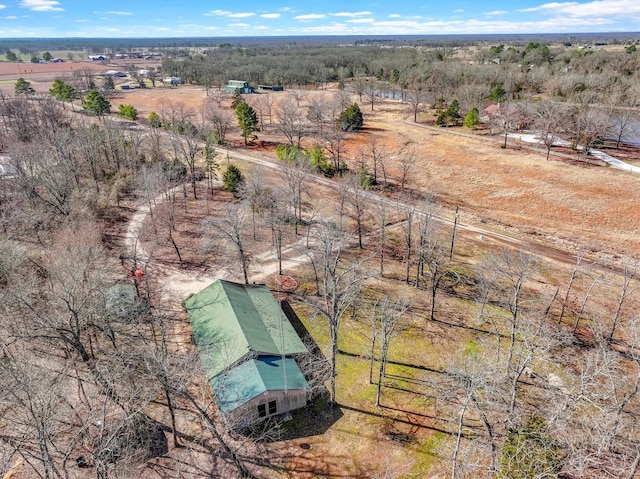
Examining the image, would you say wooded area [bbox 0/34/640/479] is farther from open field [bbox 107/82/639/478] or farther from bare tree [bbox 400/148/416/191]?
Result: bare tree [bbox 400/148/416/191]

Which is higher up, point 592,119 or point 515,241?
point 592,119

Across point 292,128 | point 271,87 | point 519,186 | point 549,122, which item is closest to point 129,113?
point 292,128

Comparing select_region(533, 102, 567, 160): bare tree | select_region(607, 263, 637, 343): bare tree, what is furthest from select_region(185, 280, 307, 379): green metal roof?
select_region(533, 102, 567, 160): bare tree

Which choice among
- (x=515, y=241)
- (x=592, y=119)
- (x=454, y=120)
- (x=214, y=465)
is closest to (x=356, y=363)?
(x=214, y=465)

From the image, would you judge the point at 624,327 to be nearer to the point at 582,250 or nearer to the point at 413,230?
the point at 582,250

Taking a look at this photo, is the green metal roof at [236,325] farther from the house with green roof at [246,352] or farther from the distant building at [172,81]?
the distant building at [172,81]

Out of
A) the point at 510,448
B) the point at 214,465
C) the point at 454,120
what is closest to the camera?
the point at 510,448

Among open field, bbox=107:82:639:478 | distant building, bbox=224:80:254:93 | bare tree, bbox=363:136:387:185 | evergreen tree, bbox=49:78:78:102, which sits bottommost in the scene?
open field, bbox=107:82:639:478
